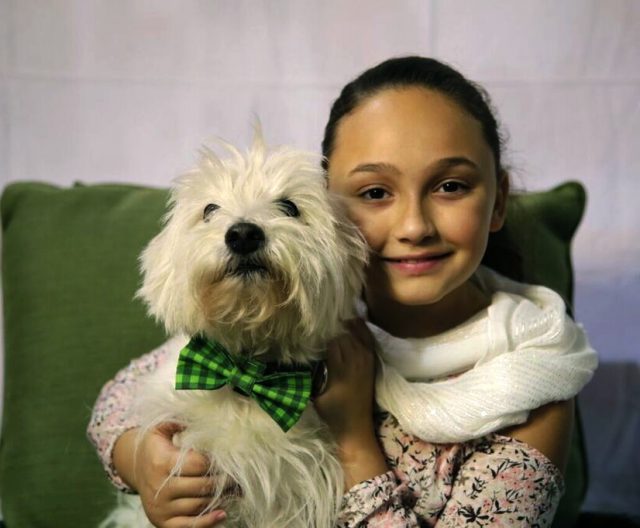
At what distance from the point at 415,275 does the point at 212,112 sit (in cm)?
98

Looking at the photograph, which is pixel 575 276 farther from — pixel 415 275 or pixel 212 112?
pixel 212 112

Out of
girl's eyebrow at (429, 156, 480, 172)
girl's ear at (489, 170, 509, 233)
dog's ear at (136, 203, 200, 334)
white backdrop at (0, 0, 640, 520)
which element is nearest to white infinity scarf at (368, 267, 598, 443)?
girl's ear at (489, 170, 509, 233)

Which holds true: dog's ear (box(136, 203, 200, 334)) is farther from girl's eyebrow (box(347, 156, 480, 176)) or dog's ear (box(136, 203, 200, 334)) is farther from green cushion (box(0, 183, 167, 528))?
green cushion (box(0, 183, 167, 528))

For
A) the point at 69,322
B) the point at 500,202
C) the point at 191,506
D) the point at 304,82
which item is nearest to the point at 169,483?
the point at 191,506

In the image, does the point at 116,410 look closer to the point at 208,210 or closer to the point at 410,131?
the point at 208,210

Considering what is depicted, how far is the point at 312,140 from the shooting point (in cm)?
169

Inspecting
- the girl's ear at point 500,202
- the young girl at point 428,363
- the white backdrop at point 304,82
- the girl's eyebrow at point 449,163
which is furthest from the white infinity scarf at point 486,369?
the white backdrop at point 304,82

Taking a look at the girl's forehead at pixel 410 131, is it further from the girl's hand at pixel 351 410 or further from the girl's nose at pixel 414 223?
the girl's hand at pixel 351 410

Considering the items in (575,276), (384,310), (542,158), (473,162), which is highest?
(473,162)

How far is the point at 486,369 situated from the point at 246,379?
0.34 metres

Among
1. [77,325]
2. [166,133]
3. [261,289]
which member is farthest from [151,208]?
[261,289]

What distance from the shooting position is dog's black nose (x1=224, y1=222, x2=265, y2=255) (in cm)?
73

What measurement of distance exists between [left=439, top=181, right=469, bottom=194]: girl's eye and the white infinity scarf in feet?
0.63

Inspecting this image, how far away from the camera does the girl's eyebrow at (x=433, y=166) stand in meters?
0.90
